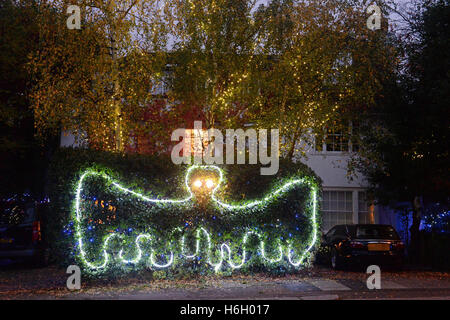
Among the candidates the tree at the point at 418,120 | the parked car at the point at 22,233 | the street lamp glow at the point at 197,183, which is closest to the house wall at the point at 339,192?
the tree at the point at 418,120

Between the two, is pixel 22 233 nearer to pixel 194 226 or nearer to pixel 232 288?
pixel 194 226

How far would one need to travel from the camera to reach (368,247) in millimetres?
15023

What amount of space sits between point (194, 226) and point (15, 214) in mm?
5850

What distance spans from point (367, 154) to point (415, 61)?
3.66 metres

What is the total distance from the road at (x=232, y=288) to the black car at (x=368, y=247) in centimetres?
174

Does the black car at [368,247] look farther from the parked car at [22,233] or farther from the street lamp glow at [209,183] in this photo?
the parked car at [22,233]

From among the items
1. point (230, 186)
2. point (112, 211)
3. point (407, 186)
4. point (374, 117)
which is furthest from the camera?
point (374, 117)

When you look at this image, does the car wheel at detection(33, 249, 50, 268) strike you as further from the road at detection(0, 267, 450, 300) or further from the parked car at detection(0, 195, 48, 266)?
the road at detection(0, 267, 450, 300)

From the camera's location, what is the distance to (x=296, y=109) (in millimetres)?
16172

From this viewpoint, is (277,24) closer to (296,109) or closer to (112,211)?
(296,109)

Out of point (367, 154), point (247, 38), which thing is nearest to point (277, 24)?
point (247, 38)

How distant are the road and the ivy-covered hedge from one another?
373mm

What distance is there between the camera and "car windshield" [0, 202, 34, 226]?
14.4 meters

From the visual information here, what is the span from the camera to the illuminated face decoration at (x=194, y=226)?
1135 centimetres
